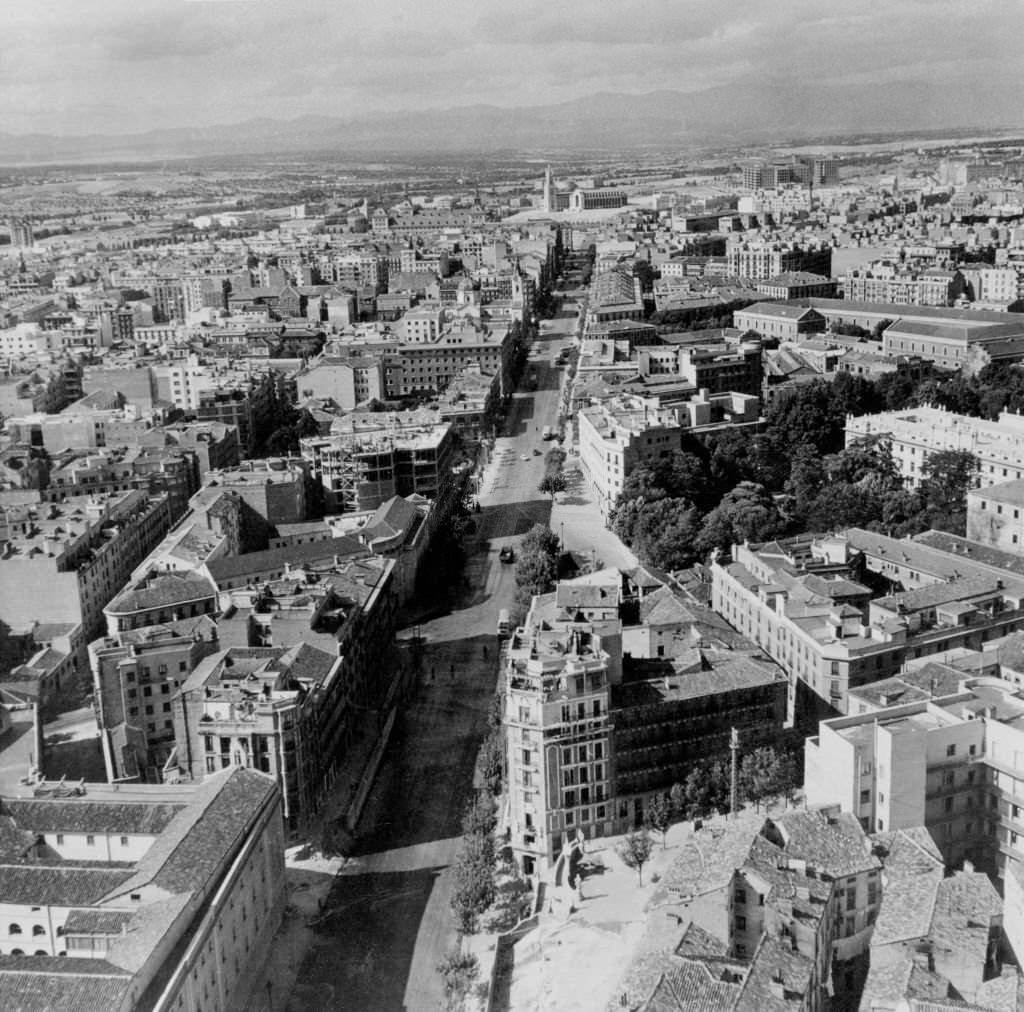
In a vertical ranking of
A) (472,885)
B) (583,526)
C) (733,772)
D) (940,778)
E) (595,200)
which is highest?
(595,200)

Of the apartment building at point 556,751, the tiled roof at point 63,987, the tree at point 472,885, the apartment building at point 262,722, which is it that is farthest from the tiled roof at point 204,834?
the apartment building at point 556,751

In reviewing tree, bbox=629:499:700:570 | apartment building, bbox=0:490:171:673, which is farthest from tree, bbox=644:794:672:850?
apartment building, bbox=0:490:171:673

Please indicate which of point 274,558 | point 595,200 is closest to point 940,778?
point 274,558

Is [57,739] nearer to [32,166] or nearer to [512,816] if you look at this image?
[512,816]

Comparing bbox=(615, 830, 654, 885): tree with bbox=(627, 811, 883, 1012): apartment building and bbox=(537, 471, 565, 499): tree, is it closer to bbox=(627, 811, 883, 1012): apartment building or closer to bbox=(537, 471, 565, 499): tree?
bbox=(627, 811, 883, 1012): apartment building

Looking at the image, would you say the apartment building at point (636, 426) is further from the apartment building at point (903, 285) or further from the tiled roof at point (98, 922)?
the apartment building at point (903, 285)

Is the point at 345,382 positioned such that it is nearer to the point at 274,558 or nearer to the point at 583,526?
the point at 583,526
